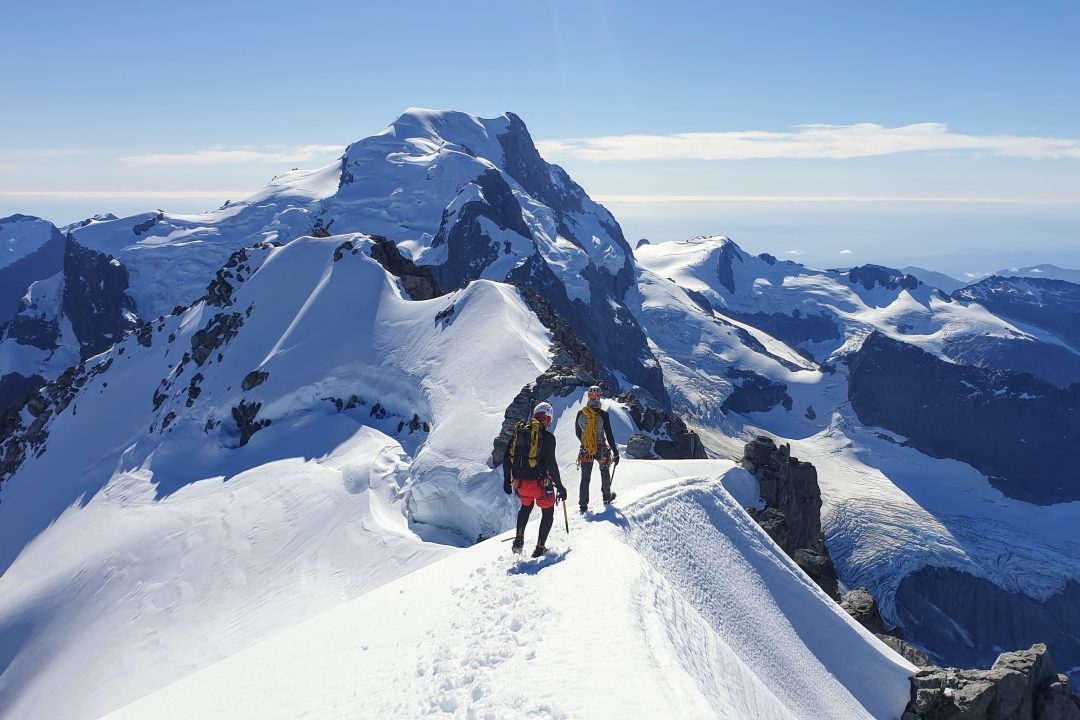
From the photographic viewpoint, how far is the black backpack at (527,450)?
17.0 meters

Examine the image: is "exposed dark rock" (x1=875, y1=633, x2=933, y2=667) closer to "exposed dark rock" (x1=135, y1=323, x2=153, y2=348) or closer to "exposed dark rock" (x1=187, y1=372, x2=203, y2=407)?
"exposed dark rock" (x1=187, y1=372, x2=203, y2=407)

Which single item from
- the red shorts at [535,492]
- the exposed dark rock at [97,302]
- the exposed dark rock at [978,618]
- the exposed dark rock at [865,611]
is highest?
the red shorts at [535,492]

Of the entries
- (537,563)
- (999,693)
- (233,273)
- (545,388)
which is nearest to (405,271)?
(233,273)

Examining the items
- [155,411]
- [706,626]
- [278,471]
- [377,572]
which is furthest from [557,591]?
[155,411]

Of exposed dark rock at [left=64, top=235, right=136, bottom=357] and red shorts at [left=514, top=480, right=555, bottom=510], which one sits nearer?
red shorts at [left=514, top=480, right=555, bottom=510]

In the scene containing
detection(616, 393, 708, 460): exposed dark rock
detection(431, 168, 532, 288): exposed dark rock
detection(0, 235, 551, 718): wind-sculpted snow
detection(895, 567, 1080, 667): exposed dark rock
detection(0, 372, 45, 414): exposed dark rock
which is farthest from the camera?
detection(431, 168, 532, 288): exposed dark rock

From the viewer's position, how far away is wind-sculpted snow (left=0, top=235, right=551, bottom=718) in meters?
35.7

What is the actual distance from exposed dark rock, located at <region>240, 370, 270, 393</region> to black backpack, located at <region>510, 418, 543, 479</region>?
45238 millimetres

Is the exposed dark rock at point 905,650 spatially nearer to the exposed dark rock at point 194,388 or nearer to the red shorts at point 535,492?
the red shorts at point 535,492

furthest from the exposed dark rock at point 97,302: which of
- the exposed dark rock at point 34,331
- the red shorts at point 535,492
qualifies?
the red shorts at point 535,492

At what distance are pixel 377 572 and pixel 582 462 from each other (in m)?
18.0

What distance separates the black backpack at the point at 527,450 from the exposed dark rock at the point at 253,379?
4524cm

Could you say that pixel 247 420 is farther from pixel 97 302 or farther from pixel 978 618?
pixel 97 302

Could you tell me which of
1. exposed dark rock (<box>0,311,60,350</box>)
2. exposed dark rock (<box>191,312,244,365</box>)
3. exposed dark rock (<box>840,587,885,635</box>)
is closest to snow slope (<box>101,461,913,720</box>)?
exposed dark rock (<box>840,587,885,635</box>)
